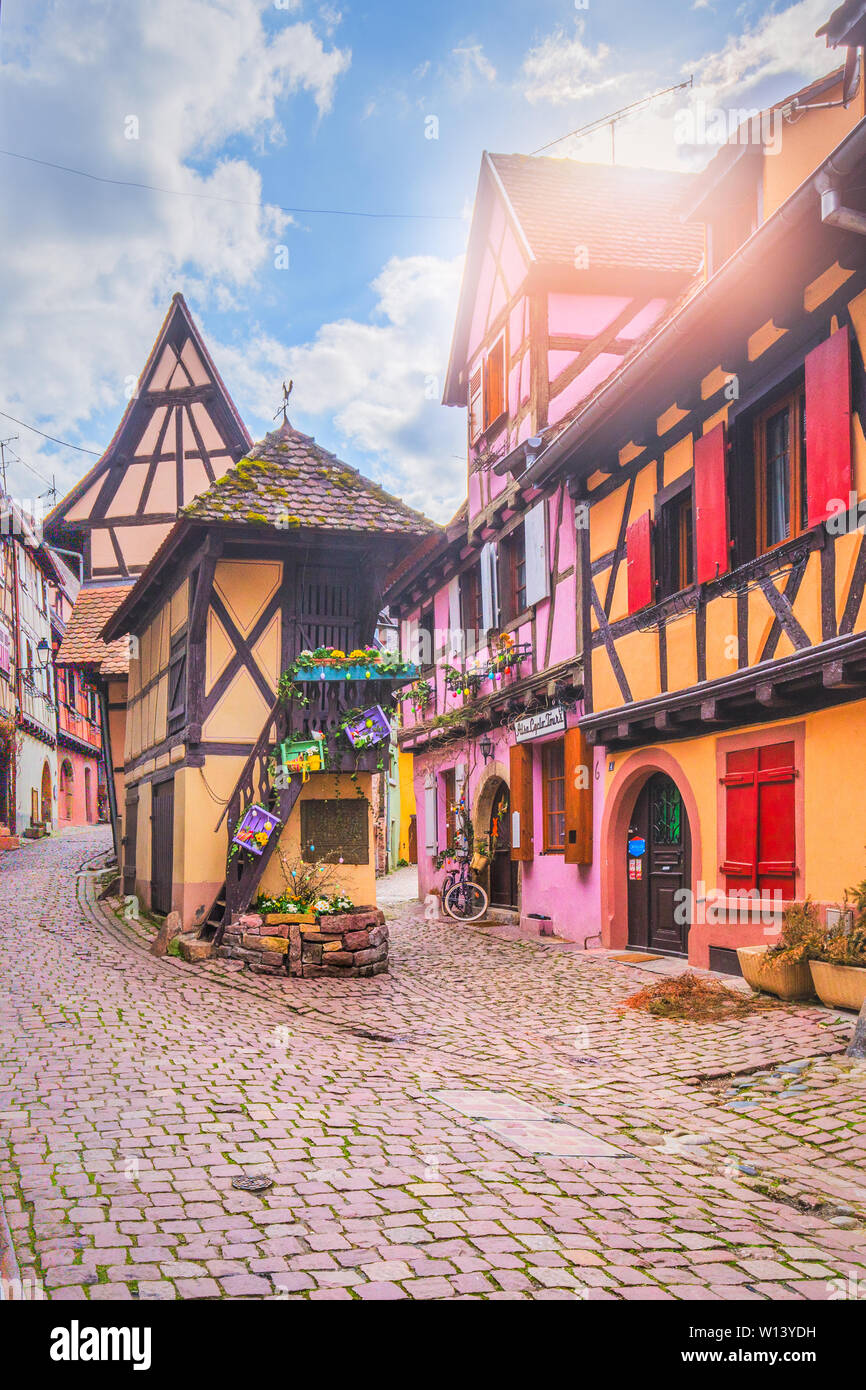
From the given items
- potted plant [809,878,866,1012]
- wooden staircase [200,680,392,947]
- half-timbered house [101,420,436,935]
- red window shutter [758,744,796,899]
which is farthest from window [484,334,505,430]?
potted plant [809,878,866,1012]

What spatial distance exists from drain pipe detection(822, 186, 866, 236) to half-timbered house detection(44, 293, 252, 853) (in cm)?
1422

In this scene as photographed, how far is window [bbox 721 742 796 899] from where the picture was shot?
9.33 meters


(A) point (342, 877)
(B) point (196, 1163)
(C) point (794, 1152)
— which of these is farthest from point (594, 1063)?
(A) point (342, 877)

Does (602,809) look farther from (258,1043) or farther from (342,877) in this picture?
(258,1043)

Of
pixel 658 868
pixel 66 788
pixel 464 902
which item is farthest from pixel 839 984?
pixel 66 788

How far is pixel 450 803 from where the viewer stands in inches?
786

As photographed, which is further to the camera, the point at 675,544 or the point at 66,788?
the point at 66,788

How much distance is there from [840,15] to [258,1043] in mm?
7997

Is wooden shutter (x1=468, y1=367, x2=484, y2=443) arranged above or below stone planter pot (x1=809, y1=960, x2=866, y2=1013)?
above

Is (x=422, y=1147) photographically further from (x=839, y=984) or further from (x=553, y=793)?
(x=553, y=793)

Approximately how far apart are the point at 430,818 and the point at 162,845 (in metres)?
6.48

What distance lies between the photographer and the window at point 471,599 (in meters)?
18.3

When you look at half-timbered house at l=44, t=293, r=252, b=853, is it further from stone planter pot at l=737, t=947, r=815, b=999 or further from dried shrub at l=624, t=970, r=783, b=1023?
stone planter pot at l=737, t=947, r=815, b=999

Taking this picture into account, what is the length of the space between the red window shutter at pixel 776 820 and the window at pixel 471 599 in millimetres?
8797
